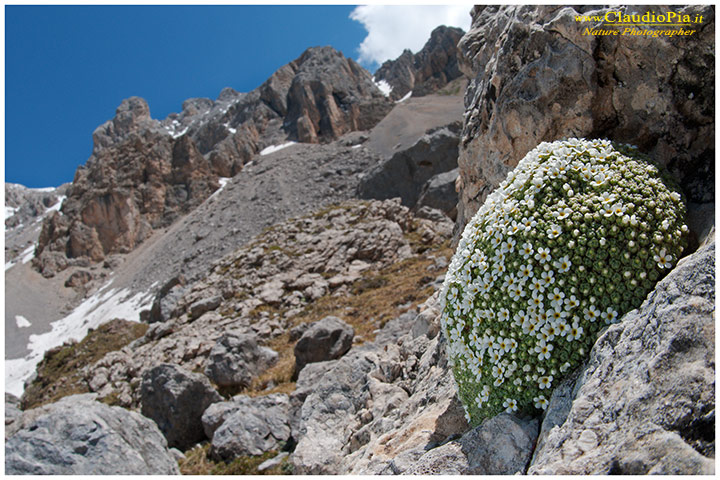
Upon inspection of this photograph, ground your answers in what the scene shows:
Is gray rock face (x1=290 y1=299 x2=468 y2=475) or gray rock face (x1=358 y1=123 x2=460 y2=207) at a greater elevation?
gray rock face (x1=358 y1=123 x2=460 y2=207)

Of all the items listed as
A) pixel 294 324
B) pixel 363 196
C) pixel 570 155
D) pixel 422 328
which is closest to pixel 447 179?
pixel 363 196

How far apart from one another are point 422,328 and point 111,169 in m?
79.9

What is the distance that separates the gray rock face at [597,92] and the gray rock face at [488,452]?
3.48m

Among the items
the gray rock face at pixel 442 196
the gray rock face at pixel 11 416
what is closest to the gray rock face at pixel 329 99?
the gray rock face at pixel 442 196

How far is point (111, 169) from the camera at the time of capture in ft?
250

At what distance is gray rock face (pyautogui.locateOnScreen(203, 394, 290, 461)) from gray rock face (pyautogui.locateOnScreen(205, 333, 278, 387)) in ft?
15.3

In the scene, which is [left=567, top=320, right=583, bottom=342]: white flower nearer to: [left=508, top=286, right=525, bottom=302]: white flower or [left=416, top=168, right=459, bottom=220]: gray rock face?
[left=508, top=286, right=525, bottom=302]: white flower

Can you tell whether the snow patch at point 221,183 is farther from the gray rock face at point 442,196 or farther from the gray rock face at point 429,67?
the gray rock face at point 429,67

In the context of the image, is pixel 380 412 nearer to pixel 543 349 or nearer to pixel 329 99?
pixel 543 349

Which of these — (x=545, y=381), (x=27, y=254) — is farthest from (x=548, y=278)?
(x=27, y=254)

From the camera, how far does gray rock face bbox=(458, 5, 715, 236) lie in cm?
561

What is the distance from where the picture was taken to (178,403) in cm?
1370

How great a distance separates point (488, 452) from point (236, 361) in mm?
14257

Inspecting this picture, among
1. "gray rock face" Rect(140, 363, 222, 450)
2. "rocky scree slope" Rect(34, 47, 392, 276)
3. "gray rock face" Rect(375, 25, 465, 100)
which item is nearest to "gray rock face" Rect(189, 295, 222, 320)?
"gray rock face" Rect(140, 363, 222, 450)
